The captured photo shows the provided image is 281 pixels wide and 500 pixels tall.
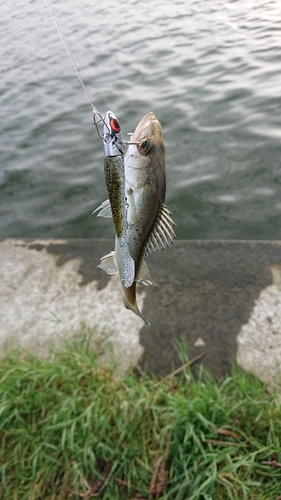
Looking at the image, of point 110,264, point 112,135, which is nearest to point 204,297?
point 110,264

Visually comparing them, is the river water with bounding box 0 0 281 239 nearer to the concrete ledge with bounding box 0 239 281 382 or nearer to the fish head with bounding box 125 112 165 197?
the concrete ledge with bounding box 0 239 281 382

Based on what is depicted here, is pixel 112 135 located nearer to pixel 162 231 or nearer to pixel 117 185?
pixel 117 185

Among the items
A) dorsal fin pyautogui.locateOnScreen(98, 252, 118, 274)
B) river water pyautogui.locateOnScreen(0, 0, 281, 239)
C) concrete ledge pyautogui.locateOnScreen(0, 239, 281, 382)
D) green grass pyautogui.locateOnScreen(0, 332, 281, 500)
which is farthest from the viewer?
river water pyautogui.locateOnScreen(0, 0, 281, 239)

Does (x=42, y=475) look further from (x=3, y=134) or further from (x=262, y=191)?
(x=3, y=134)

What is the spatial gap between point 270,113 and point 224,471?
15.0 feet

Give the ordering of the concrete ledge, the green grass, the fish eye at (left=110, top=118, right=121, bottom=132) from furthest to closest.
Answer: the concrete ledge → the green grass → the fish eye at (left=110, top=118, right=121, bottom=132)

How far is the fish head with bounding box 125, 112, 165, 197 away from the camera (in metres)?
0.91

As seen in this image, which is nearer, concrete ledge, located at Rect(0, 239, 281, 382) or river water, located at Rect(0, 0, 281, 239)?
concrete ledge, located at Rect(0, 239, 281, 382)

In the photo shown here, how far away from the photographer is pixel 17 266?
4.29 metres

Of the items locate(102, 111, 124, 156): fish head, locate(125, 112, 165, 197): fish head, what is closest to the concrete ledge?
locate(125, 112, 165, 197): fish head

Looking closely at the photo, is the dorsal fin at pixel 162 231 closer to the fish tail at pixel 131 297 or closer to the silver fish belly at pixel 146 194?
the silver fish belly at pixel 146 194

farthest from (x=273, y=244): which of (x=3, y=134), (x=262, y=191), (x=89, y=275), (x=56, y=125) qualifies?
(x=3, y=134)

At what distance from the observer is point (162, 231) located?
977 millimetres

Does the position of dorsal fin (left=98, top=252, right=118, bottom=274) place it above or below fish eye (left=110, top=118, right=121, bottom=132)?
below
